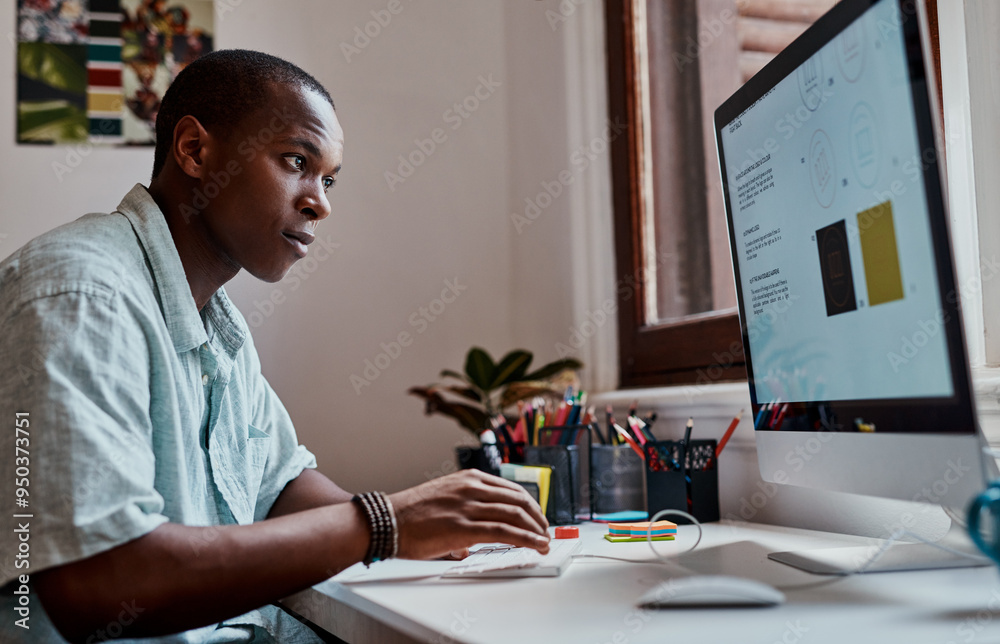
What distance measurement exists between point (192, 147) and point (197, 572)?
1.71ft

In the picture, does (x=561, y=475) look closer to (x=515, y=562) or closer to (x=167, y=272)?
(x=515, y=562)

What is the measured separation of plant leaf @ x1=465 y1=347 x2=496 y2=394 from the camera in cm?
166

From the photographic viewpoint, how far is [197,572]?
2.14 feet

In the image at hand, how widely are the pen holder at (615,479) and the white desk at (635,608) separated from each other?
14.4 inches

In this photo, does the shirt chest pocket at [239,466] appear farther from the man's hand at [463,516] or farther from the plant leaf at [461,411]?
the plant leaf at [461,411]

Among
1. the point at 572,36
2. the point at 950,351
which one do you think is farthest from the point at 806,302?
the point at 572,36

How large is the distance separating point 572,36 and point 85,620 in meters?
1.55

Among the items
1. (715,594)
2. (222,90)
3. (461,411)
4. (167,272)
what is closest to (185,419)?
(167,272)

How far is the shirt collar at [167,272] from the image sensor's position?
843 mm

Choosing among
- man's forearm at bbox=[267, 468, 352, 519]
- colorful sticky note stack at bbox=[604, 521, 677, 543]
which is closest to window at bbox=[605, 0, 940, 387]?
colorful sticky note stack at bbox=[604, 521, 677, 543]

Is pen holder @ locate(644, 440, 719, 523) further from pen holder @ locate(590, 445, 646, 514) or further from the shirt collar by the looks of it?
the shirt collar

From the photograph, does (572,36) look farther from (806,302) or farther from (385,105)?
(806,302)

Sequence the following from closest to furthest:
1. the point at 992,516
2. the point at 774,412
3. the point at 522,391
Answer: the point at 992,516 → the point at 774,412 → the point at 522,391

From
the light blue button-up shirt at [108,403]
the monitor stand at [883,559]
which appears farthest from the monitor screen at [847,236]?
the light blue button-up shirt at [108,403]
